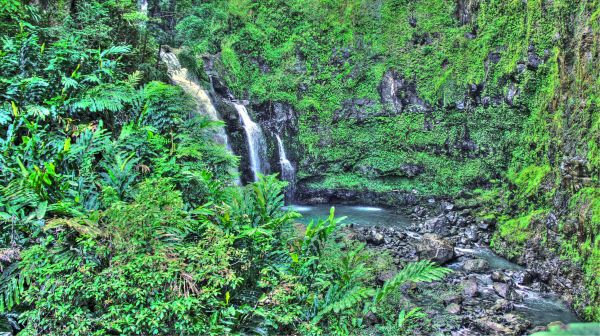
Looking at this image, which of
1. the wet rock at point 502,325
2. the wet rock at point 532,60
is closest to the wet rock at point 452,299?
the wet rock at point 502,325

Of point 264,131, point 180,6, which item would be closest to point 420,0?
point 264,131

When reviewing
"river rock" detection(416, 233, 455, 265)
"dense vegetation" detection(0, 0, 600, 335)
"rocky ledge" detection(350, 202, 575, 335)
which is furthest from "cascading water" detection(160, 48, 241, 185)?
"river rock" detection(416, 233, 455, 265)

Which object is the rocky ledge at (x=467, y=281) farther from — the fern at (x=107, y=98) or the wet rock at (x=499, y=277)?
the fern at (x=107, y=98)

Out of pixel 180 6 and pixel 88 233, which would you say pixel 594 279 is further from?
pixel 180 6

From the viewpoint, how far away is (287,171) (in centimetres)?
1759

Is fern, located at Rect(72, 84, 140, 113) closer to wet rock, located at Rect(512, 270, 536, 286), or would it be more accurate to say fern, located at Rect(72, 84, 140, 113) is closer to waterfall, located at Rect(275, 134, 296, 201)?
wet rock, located at Rect(512, 270, 536, 286)

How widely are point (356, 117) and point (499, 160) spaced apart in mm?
6679

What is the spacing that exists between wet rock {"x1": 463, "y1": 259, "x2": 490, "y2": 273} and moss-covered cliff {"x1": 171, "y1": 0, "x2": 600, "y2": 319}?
4.51 feet

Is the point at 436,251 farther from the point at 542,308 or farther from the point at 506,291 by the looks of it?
the point at 542,308

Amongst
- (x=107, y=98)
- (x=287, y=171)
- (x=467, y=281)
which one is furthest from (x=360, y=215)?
(x=107, y=98)

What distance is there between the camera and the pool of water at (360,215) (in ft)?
46.4

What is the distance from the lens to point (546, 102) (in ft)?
40.4

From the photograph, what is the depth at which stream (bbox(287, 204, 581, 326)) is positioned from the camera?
734cm

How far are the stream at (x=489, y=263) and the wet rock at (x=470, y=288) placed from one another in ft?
0.60
